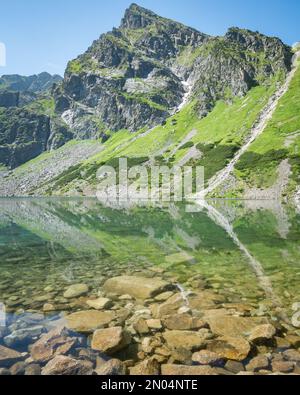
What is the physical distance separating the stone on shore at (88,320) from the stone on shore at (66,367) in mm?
2664

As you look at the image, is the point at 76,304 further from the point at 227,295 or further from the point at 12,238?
Result: the point at 12,238

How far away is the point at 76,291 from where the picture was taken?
714 inches

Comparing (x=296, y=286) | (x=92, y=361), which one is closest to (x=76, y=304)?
(x=92, y=361)

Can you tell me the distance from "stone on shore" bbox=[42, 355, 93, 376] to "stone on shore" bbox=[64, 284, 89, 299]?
7.17 m

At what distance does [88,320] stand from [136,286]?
487 cm

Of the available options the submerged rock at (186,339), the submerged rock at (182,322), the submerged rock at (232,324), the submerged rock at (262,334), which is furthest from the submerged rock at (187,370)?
the submerged rock at (182,322)

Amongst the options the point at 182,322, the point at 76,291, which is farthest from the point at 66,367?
the point at 76,291

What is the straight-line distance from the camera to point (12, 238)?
137 feet

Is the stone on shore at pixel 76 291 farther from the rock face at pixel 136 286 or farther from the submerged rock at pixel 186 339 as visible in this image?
the submerged rock at pixel 186 339

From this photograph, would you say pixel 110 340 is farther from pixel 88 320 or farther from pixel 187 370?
pixel 187 370

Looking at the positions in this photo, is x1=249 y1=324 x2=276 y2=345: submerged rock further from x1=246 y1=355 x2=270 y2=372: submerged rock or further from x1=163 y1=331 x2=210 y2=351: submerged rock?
x1=163 y1=331 x2=210 y2=351: submerged rock

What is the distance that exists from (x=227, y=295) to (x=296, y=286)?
165 inches

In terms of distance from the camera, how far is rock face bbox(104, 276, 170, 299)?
57.9 ft

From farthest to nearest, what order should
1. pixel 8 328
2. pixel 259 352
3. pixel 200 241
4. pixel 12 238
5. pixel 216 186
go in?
pixel 216 186
pixel 12 238
pixel 200 241
pixel 8 328
pixel 259 352
